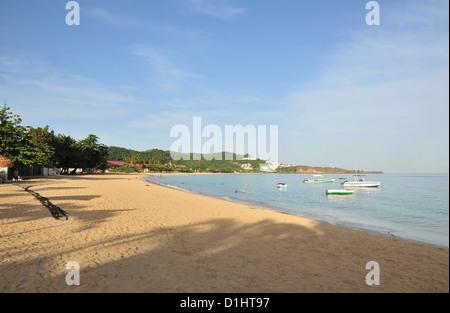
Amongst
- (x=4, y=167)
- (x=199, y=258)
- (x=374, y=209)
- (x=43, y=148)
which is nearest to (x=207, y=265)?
(x=199, y=258)

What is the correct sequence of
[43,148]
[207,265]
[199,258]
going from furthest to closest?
[43,148] → [199,258] → [207,265]

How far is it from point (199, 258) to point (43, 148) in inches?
1923

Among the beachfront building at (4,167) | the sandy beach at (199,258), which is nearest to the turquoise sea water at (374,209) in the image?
the sandy beach at (199,258)

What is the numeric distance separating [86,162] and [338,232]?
68.3m

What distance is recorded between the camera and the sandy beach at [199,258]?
5332 mm

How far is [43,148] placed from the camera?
144 feet

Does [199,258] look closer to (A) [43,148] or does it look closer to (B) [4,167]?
(B) [4,167]

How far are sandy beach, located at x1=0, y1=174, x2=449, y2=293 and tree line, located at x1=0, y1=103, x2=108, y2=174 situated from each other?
2601cm

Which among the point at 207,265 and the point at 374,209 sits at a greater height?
the point at 207,265

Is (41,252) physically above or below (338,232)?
above

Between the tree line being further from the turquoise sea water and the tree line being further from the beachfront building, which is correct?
the turquoise sea water
